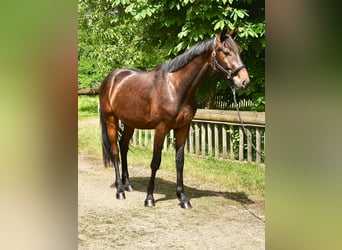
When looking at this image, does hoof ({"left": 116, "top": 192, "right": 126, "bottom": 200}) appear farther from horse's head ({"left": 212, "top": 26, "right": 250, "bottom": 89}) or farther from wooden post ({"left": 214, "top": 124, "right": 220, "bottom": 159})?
horse's head ({"left": 212, "top": 26, "right": 250, "bottom": 89})

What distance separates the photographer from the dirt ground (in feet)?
3.42

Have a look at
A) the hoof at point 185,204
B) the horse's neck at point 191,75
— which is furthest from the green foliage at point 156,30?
the hoof at point 185,204

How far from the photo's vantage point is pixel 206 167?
1942 mm

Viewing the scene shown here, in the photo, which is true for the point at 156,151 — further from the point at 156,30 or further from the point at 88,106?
the point at 156,30

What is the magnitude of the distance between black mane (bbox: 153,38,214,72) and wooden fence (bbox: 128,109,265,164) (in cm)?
45

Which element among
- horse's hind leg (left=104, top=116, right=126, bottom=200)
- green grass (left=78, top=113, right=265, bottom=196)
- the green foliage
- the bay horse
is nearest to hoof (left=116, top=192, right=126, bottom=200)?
the bay horse

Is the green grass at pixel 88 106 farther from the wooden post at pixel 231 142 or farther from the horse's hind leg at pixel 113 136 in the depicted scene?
the wooden post at pixel 231 142

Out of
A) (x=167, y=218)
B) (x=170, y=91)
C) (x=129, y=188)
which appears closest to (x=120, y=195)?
(x=129, y=188)

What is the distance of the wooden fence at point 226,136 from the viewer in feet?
5.88

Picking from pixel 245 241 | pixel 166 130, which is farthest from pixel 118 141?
pixel 245 241
